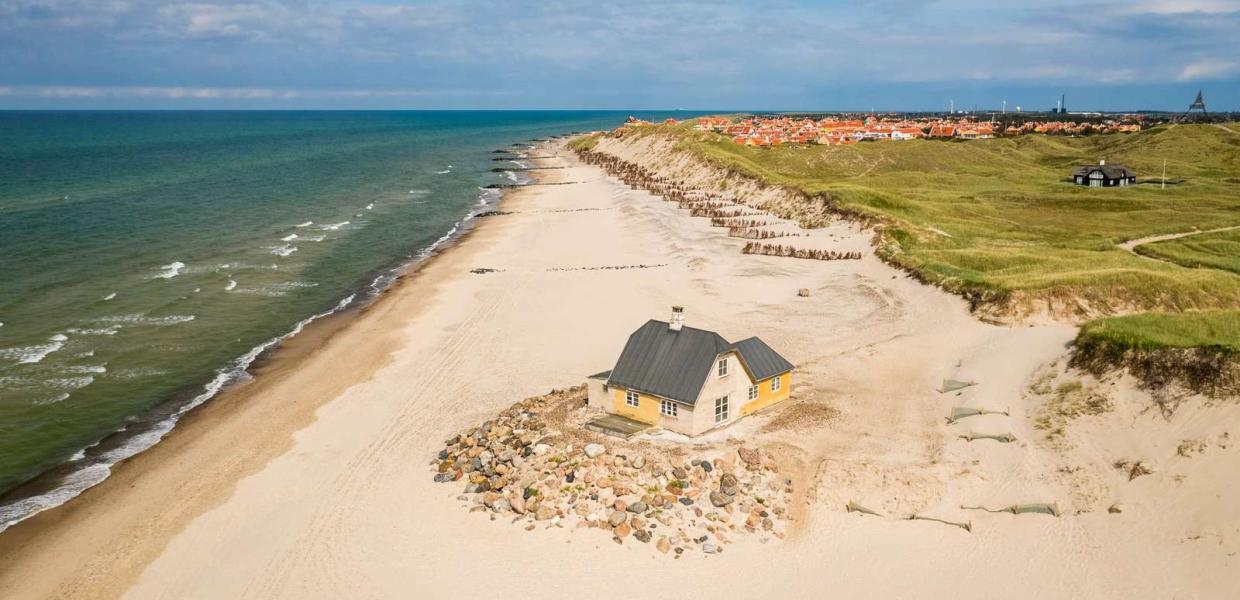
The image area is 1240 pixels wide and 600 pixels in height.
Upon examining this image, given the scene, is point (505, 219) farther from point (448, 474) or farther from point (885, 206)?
point (448, 474)

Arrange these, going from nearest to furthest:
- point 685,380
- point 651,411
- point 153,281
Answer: point 685,380, point 651,411, point 153,281

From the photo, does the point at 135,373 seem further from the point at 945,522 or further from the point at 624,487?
the point at 945,522

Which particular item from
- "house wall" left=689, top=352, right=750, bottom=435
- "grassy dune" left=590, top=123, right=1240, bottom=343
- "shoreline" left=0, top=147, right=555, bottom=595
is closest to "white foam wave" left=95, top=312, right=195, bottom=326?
"shoreline" left=0, top=147, right=555, bottom=595

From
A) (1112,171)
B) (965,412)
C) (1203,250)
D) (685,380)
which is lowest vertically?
(965,412)

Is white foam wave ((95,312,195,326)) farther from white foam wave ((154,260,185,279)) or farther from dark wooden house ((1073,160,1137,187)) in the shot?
dark wooden house ((1073,160,1137,187))

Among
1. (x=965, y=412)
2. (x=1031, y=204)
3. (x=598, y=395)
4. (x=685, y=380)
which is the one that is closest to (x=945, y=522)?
(x=965, y=412)

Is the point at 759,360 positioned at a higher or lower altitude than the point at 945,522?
higher
